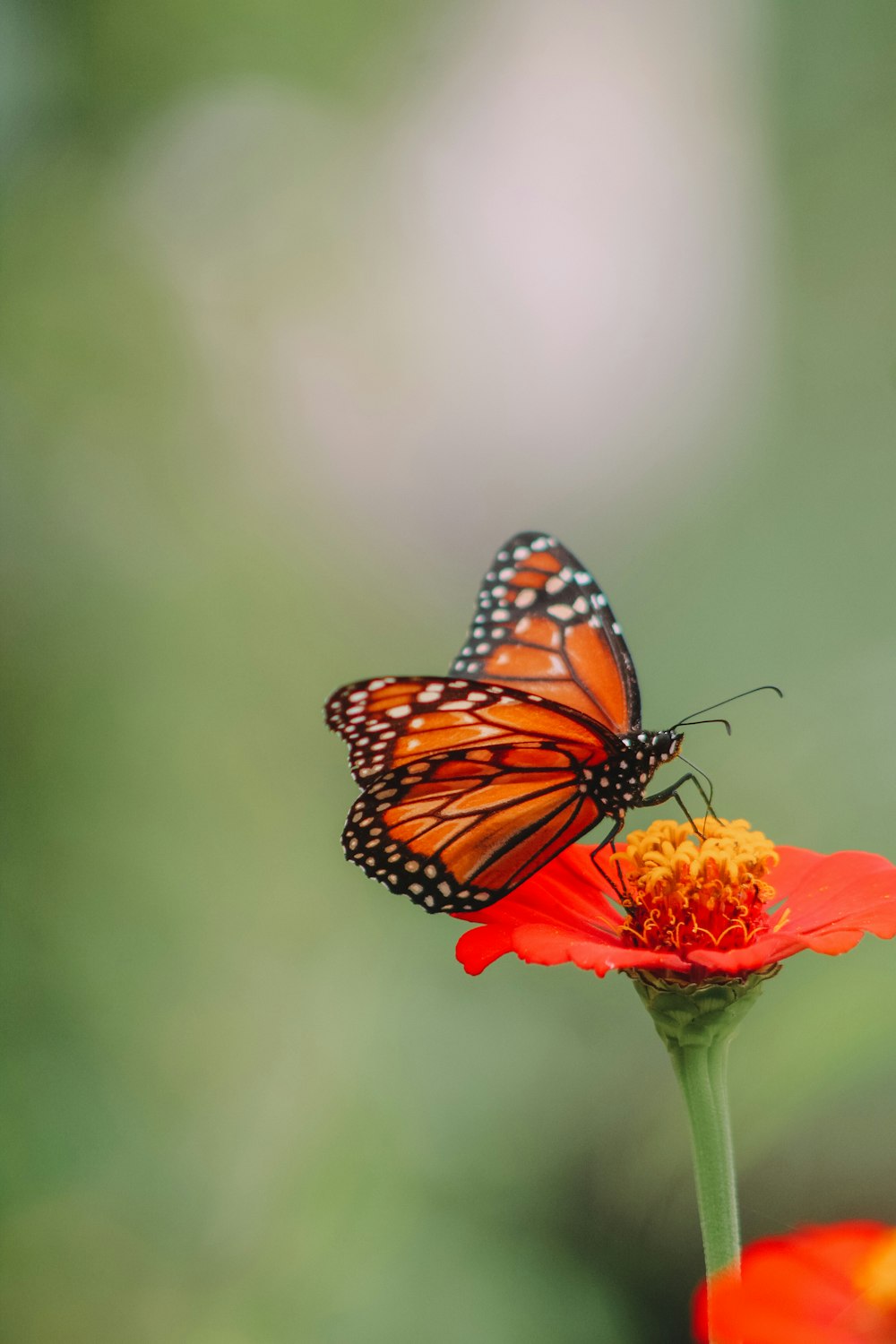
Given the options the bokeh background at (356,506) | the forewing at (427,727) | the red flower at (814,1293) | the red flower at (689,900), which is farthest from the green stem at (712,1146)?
the bokeh background at (356,506)

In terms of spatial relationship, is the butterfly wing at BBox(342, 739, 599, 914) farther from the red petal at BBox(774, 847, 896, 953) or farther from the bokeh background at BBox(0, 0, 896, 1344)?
the bokeh background at BBox(0, 0, 896, 1344)

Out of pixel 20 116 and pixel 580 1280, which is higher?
pixel 20 116

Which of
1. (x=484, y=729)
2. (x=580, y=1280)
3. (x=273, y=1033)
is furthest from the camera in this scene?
(x=273, y=1033)

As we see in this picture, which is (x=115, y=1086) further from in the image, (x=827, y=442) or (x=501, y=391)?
(x=827, y=442)

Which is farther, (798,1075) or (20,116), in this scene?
(20,116)

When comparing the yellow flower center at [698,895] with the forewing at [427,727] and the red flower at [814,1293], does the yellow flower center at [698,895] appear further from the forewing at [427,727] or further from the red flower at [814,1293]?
the red flower at [814,1293]

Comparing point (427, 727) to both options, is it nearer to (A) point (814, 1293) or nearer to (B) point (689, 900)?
(B) point (689, 900)

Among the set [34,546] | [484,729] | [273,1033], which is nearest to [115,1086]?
[273,1033]
